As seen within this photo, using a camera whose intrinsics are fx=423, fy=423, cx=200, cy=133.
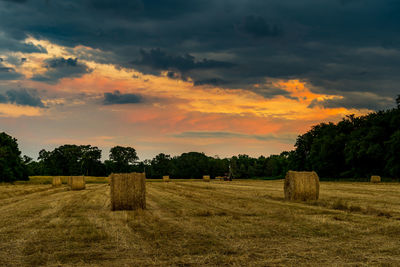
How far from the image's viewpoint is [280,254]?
293 inches

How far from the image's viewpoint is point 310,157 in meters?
80.1

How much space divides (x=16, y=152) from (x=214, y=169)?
236 feet

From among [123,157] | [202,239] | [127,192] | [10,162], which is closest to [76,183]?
[127,192]

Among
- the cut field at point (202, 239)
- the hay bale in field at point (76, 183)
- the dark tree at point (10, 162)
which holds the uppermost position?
the dark tree at point (10, 162)

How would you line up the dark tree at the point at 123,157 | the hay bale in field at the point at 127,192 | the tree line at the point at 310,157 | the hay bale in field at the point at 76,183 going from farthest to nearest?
the dark tree at the point at 123,157 → the tree line at the point at 310,157 → the hay bale in field at the point at 76,183 → the hay bale in field at the point at 127,192

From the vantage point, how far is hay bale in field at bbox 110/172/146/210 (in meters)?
16.2

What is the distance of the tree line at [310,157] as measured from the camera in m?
58.8

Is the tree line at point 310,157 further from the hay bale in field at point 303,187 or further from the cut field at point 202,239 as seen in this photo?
the cut field at point 202,239

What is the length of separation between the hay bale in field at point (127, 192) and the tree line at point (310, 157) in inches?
1727

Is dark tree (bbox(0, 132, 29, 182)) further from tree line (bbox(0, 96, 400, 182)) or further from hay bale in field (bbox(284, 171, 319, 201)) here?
hay bale in field (bbox(284, 171, 319, 201))

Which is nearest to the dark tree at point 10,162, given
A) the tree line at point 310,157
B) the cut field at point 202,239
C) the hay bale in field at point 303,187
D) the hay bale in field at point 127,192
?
the tree line at point 310,157

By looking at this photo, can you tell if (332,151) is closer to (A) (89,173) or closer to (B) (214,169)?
(B) (214,169)

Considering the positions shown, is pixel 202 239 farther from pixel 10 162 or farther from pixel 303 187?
pixel 10 162

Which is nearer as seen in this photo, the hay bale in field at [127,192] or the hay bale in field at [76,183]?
the hay bale in field at [127,192]
